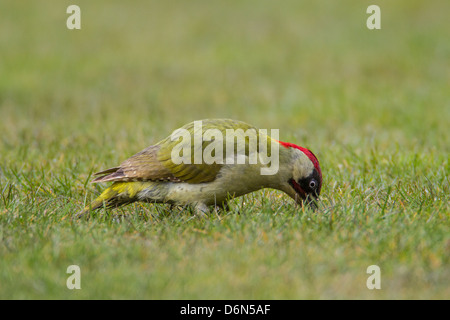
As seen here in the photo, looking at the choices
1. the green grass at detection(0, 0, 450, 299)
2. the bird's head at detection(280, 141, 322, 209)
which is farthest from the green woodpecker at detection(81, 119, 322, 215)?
the green grass at detection(0, 0, 450, 299)

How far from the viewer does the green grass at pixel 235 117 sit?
12.6 feet

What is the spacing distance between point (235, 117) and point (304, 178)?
4876mm

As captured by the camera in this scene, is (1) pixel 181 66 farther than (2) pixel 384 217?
Yes

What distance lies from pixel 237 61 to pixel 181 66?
1.06 meters

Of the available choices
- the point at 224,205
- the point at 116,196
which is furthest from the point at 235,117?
the point at 116,196

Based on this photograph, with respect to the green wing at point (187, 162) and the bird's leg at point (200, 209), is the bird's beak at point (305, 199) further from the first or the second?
the bird's leg at point (200, 209)

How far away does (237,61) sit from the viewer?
42.7ft

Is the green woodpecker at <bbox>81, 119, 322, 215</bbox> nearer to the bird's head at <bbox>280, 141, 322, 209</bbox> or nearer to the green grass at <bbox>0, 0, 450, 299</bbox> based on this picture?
the bird's head at <bbox>280, 141, 322, 209</bbox>

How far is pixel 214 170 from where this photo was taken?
16.1 ft

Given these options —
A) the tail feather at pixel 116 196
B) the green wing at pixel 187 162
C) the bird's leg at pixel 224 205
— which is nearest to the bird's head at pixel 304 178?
the green wing at pixel 187 162

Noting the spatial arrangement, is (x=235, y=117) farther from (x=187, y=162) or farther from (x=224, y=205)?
(x=187, y=162)

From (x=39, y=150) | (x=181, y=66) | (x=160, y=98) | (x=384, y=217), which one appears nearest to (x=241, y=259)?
(x=384, y=217)

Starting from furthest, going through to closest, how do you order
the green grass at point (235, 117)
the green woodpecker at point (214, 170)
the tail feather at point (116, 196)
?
the tail feather at point (116, 196) → the green woodpecker at point (214, 170) → the green grass at point (235, 117)

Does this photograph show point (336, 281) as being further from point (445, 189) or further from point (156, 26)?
point (156, 26)
